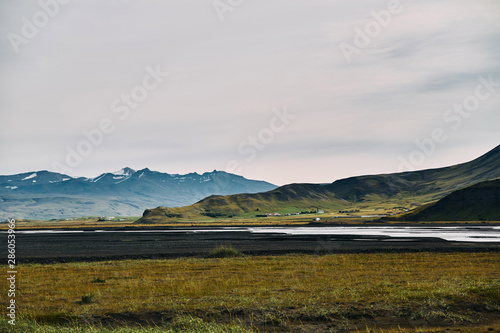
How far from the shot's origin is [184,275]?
3512 centimetres

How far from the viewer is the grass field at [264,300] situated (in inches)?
760

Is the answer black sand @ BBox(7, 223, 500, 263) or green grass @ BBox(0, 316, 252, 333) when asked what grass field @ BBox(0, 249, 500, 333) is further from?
black sand @ BBox(7, 223, 500, 263)

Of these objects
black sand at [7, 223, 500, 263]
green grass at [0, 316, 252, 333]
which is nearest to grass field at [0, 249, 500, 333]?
green grass at [0, 316, 252, 333]

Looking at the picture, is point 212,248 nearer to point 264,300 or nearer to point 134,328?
point 264,300

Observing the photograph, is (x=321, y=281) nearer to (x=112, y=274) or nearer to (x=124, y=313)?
(x=124, y=313)

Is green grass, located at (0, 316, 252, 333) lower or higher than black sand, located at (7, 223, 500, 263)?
higher

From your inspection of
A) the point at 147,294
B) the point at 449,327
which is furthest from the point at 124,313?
the point at 449,327

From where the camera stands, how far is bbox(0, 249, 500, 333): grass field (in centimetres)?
1930

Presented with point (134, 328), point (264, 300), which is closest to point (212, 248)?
point (264, 300)

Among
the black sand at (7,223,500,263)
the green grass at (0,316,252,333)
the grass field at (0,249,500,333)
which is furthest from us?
the black sand at (7,223,500,263)

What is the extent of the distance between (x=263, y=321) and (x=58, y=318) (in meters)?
9.70

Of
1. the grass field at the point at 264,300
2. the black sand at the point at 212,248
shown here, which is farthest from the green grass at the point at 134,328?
the black sand at the point at 212,248

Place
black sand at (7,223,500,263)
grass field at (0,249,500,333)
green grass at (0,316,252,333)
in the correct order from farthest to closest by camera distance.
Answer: black sand at (7,223,500,263) → grass field at (0,249,500,333) → green grass at (0,316,252,333)

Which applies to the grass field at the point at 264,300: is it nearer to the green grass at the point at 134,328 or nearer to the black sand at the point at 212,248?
the green grass at the point at 134,328
